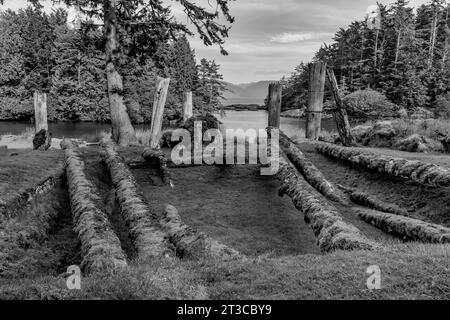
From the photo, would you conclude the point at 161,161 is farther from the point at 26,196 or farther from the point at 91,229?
the point at 91,229

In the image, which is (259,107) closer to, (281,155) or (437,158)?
(281,155)

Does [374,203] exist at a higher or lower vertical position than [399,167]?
lower

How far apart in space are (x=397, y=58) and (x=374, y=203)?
57.0m

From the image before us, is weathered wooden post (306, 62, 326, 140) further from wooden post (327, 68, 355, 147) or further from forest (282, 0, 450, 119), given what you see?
forest (282, 0, 450, 119)

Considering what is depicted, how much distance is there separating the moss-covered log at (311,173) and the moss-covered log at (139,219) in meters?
4.26

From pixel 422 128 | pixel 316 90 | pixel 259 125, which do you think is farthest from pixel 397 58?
pixel 316 90

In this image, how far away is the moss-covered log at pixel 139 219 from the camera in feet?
17.4

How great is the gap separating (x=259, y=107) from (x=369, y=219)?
23.1 ft

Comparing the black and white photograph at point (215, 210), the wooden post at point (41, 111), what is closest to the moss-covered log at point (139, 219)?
the black and white photograph at point (215, 210)

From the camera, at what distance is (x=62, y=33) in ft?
211

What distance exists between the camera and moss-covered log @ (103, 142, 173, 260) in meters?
5.31

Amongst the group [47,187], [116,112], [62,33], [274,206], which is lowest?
[274,206]

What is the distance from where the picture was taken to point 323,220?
20.4 feet

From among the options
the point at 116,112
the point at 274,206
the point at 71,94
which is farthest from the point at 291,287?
the point at 71,94
